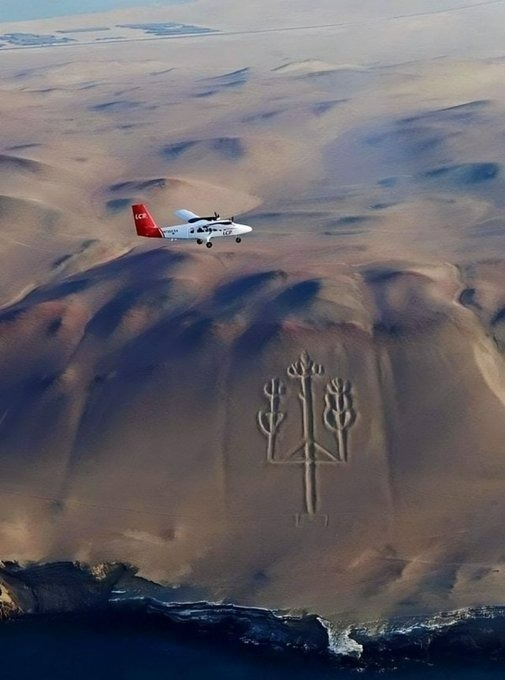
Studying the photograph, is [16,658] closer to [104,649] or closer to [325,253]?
[104,649]

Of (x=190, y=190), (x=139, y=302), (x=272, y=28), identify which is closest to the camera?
(x=139, y=302)

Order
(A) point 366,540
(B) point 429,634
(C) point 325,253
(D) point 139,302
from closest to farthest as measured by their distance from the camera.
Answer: (B) point 429,634, (A) point 366,540, (D) point 139,302, (C) point 325,253

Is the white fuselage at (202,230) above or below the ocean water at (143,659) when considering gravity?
above

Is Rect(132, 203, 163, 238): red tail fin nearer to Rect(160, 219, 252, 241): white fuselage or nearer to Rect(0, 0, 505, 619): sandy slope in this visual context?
Rect(160, 219, 252, 241): white fuselage

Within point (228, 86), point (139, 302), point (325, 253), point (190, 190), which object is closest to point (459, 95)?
point (228, 86)

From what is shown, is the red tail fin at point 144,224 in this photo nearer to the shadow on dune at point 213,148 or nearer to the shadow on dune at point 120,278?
the shadow on dune at point 120,278

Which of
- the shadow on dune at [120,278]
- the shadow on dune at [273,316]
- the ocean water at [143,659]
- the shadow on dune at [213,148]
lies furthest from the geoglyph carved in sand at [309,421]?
the shadow on dune at [213,148]

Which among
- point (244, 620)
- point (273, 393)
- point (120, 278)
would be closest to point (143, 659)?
point (244, 620)
